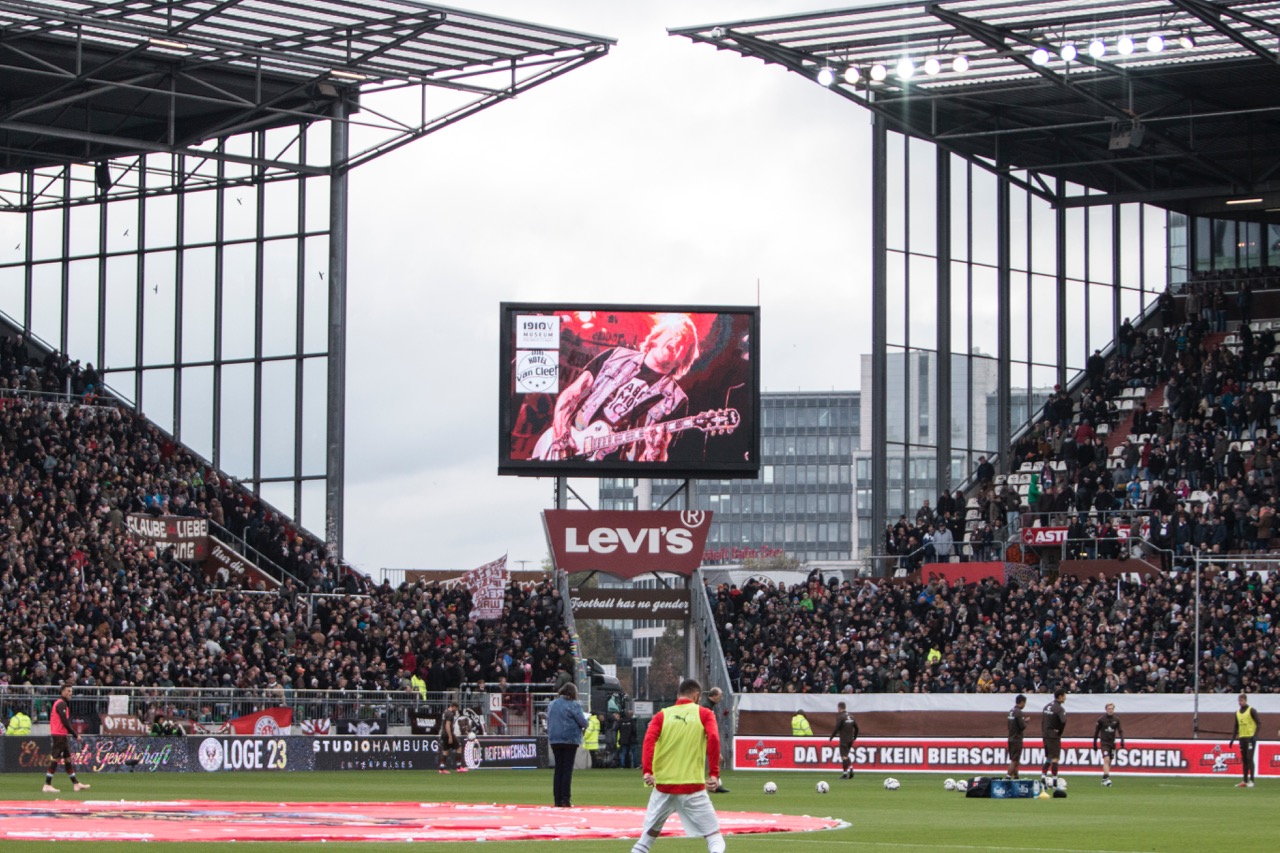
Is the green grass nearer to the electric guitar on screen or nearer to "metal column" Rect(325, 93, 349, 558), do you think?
the electric guitar on screen

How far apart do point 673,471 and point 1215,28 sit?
16670 millimetres

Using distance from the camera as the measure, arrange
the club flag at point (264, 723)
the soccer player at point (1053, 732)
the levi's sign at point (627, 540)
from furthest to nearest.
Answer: the levi's sign at point (627, 540), the club flag at point (264, 723), the soccer player at point (1053, 732)

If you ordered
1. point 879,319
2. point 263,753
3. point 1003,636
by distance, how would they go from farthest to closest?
point 879,319 → point 1003,636 → point 263,753

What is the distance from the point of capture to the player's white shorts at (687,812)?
58.0 feet

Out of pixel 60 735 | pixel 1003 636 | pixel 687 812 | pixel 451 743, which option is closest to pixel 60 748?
pixel 60 735

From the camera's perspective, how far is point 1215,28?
48.6 meters

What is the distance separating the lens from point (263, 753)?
141ft

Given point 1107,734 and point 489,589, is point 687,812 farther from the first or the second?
point 489,589

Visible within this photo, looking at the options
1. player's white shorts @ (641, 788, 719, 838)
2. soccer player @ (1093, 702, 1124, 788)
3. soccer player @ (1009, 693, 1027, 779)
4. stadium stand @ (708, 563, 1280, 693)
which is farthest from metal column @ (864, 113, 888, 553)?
player's white shorts @ (641, 788, 719, 838)

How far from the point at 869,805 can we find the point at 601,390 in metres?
23.4

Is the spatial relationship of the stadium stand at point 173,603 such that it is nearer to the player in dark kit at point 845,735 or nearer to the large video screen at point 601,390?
the large video screen at point 601,390

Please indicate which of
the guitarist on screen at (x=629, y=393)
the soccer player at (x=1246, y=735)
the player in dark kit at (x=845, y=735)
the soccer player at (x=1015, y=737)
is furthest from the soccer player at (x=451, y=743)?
the soccer player at (x=1246, y=735)

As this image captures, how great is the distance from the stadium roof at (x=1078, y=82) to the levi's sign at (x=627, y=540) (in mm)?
12091

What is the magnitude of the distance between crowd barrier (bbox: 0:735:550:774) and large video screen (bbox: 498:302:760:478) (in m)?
7.84
